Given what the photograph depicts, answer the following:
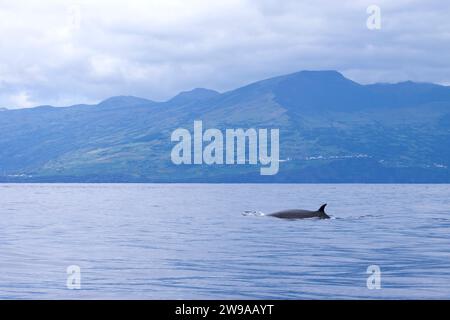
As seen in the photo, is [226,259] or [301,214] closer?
[226,259]

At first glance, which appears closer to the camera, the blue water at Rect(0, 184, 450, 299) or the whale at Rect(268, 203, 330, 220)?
the blue water at Rect(0, 184, 450, 299)

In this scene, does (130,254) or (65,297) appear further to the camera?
(130,254)

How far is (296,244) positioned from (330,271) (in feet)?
41.1

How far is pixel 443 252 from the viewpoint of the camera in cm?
3803

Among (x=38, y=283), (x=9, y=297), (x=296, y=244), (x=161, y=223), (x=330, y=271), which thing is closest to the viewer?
(x=9, y=297)

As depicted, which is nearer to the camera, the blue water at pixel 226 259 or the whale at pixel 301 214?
the blue water at pixel 226 259

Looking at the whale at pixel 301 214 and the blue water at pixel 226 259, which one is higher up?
the whale at pixel 301 214

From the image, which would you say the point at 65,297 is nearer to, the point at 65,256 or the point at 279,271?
the point at 279,271

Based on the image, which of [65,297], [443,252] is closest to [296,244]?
[443,252]

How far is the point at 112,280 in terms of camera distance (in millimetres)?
27281

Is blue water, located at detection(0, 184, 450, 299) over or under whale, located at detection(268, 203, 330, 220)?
under

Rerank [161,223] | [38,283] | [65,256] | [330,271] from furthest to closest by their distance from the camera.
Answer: [161,223] < [65,256] < [330,271] < [38,283]

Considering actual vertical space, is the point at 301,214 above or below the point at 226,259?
above
